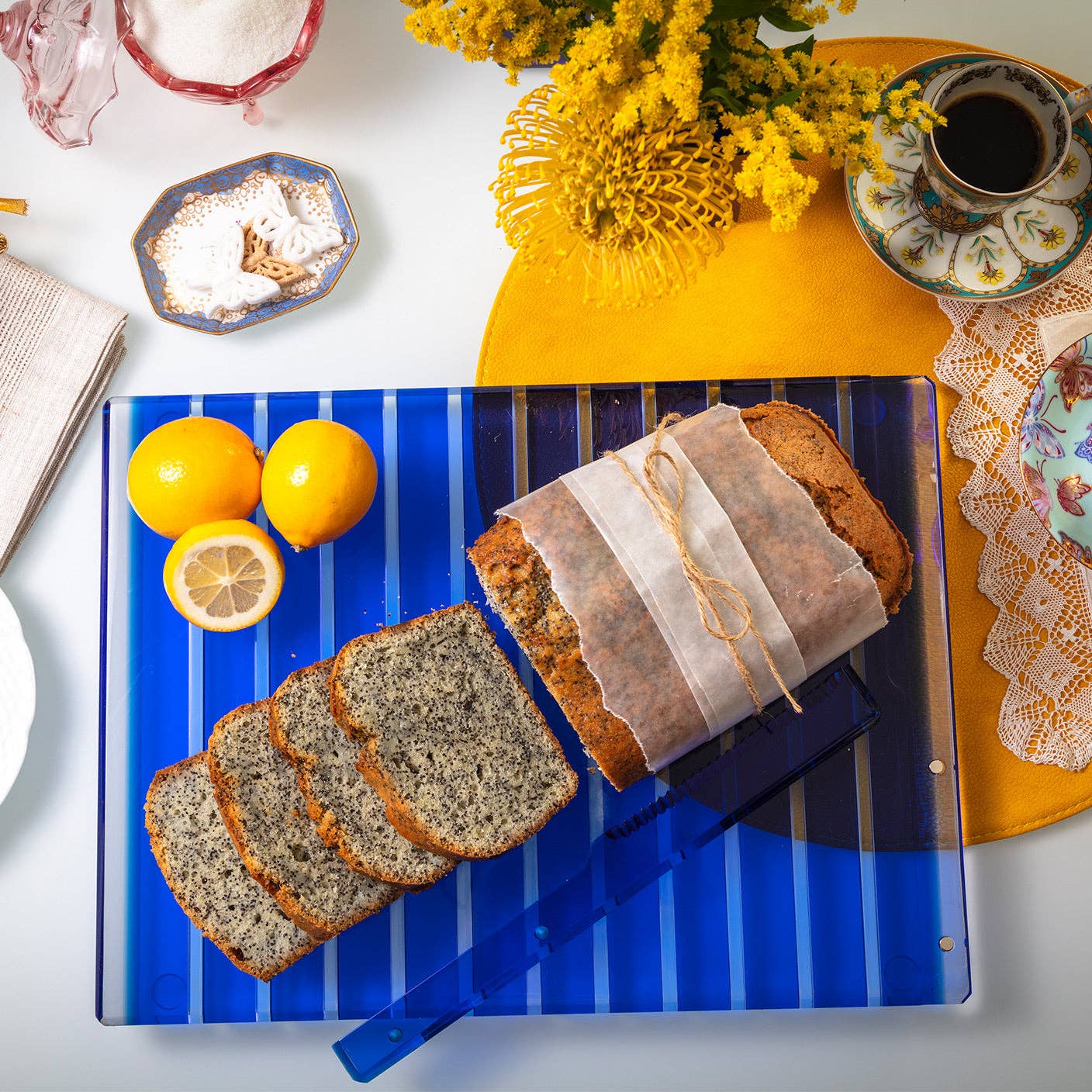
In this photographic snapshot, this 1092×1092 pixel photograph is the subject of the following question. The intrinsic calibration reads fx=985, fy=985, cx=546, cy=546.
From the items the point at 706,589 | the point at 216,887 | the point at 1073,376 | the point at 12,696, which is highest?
the point at 1073,376

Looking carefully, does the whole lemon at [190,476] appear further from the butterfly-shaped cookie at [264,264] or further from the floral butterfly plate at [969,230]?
the floral butterfly plate at [969,230]

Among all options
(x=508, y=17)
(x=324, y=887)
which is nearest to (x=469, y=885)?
(x=324, y=887)

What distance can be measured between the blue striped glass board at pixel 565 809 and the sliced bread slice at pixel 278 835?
3.9 inches

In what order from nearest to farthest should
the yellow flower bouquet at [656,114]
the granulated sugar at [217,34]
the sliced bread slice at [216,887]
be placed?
1. the yellow flower bouquet at [656,114]
2. the sliced bread slice at [216,887]
3. the granulated sugar at [217,34]

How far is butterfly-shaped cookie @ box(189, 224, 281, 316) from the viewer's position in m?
1.54

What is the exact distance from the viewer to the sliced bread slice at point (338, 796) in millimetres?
1340

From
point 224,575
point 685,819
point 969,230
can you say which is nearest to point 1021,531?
point 969,230

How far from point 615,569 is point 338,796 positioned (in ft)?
1.62

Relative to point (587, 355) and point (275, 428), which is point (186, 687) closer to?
point (275, 428)

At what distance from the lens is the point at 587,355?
1536mm

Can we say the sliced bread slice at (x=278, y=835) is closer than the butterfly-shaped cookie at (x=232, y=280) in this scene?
Yes

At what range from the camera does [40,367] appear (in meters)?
1.59

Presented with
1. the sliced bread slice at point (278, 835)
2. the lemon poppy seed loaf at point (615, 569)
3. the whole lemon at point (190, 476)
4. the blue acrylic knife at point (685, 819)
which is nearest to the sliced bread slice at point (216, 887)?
the sliced bread slice at point (278, 835)

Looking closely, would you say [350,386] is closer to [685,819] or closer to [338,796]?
[338,796]
